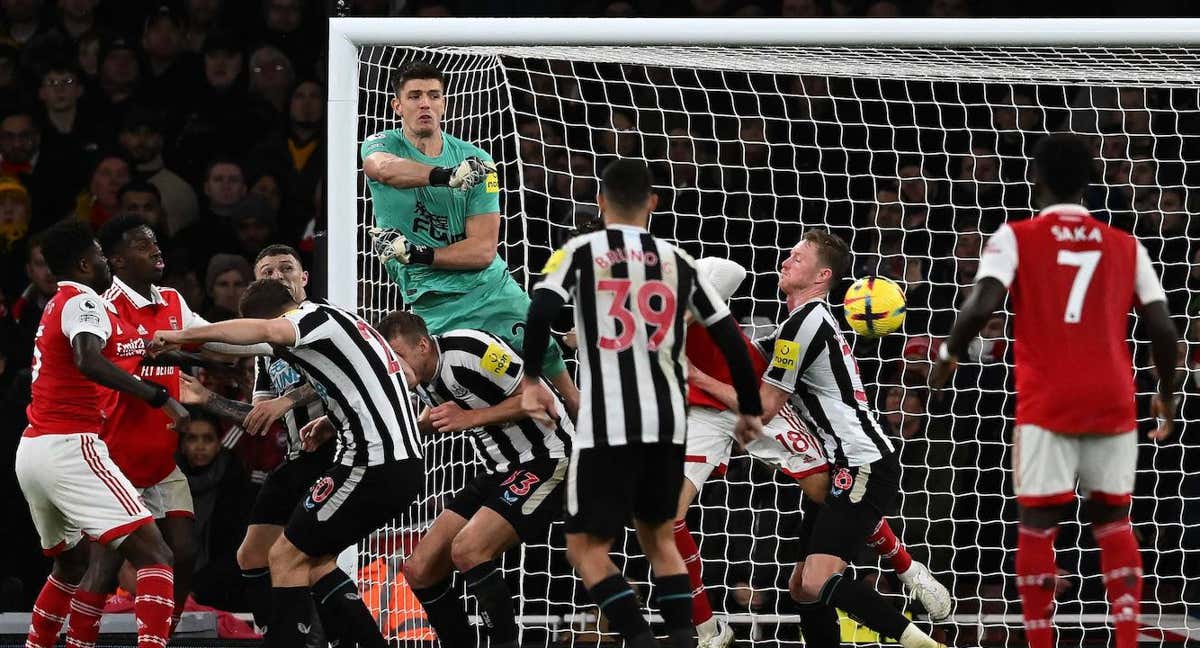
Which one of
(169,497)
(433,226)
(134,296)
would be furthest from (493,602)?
(134,296)

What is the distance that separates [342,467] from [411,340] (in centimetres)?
59

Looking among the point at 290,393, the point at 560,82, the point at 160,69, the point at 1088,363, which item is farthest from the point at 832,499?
the point at 160,69

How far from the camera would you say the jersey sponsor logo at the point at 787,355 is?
6.38 metres

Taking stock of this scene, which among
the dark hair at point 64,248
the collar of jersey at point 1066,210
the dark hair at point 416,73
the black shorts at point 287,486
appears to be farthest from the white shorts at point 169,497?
the collar of jersey at point 1066,210

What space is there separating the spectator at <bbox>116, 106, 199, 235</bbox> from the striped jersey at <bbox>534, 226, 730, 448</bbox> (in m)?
5.39

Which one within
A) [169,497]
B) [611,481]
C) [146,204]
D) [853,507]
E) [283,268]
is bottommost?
[169,497]

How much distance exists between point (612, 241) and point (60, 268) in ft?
8.97

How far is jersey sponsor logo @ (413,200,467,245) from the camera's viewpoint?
679 centimetres

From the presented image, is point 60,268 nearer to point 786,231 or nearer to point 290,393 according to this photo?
point 290,393

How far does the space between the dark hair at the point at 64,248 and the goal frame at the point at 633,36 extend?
1020mm

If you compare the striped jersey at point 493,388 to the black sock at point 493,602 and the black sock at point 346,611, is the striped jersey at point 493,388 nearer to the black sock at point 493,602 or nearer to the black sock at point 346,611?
the black sock at point 493,602

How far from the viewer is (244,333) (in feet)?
17.8

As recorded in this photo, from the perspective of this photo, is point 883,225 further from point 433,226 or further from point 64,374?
point 64,374

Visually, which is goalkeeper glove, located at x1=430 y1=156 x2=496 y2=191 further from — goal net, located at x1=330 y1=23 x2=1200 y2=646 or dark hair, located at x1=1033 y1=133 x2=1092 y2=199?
dark hair, located at x1=1033 y1=133 x2=1092 y2=199
